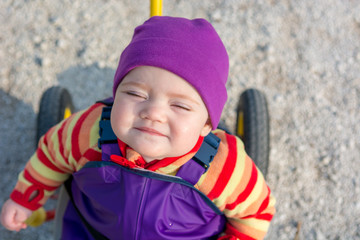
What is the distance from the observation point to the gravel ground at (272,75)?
73.8 inches

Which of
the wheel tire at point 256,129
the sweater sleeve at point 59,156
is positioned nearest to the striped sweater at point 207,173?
the sweater sleeve at point 59,156

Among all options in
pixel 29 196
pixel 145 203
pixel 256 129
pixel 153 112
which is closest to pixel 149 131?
pixel 153 112

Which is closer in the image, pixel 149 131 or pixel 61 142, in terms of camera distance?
pixel 149 131

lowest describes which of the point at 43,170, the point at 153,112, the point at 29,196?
the point at 29,196

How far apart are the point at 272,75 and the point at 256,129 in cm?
62

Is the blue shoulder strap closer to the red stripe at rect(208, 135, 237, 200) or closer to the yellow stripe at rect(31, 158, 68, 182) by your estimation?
the red stripe at rect(208, 135, 237, 200)

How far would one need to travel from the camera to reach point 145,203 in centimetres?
111

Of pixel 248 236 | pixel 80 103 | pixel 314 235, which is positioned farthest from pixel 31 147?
pixel 314 235

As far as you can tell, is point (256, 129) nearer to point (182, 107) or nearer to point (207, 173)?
point (207, 173)

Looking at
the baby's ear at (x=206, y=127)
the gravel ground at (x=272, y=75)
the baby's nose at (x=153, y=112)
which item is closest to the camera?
the baby's nose at (x=153, y=112)

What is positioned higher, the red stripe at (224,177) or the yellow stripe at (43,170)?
the red stripe at (224,177)

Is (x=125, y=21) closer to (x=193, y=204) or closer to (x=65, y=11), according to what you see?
(x=65, y=11)

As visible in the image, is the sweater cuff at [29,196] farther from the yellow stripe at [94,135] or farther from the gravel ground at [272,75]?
the gravel ground at [272,75]

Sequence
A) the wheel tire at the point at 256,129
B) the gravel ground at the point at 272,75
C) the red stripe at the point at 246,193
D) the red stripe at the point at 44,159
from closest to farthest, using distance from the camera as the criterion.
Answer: the red stripe at the point at 246,193 → the red stripe at the point at 44,159 → the wheel tire at the point at 256,129 → the gravel ground at the point at 272,75
